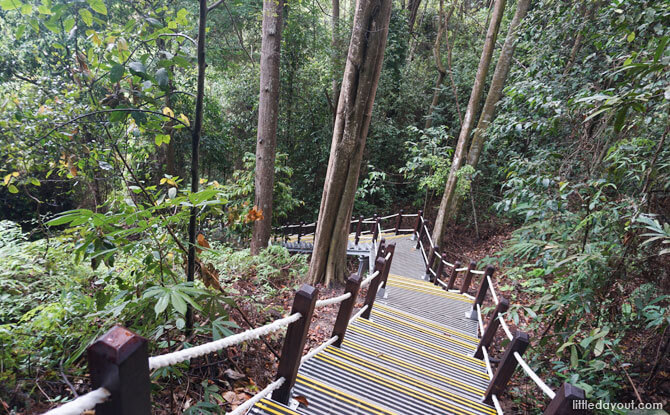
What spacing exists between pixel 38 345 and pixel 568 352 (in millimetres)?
5644

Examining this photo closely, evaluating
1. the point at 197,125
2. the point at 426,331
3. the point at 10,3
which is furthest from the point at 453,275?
the point at 10,3

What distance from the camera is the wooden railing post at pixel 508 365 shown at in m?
2.95

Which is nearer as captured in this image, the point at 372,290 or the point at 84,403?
the point at 84,403

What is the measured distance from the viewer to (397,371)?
319cm

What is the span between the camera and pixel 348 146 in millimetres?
5602

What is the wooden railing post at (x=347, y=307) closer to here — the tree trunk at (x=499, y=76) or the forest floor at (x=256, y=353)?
the forest floor at (x=256, y=353)

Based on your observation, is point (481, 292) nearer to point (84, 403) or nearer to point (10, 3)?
point (84, 403)

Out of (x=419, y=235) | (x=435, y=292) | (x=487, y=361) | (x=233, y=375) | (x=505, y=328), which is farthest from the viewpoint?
(x=419, y=235)

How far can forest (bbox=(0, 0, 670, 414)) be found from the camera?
6.68ft

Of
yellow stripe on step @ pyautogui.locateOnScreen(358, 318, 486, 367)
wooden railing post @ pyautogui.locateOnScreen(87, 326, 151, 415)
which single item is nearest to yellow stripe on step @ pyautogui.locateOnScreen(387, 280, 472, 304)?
yellow stripe on step @ pyautogui.locateOnScreen(358, 318, 486, 367)

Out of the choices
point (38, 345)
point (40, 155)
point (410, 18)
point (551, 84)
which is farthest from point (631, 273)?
point (410, 18)

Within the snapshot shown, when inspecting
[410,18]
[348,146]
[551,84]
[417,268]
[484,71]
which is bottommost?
[417,268]

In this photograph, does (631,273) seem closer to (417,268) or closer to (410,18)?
(417,268)

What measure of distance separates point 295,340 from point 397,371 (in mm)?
1636
